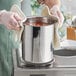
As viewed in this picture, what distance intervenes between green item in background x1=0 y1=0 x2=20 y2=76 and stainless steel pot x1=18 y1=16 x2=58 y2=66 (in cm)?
21

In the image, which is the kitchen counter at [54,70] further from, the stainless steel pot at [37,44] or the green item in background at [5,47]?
the green item in background at [5,47]

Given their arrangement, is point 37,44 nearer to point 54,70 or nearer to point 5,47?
point 54,70

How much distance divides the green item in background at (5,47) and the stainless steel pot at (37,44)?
212 millimetres

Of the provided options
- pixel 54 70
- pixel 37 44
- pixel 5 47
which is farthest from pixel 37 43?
pixel 5 47

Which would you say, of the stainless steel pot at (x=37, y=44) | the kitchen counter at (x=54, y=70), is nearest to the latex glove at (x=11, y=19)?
the stainless steel pot at (x=37, y=44)

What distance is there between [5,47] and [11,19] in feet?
0.80

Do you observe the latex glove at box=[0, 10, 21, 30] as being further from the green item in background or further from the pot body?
the green item in background

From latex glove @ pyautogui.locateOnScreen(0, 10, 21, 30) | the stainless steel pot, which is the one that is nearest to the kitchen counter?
the stainless steel pot

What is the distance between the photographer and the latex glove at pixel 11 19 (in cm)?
90

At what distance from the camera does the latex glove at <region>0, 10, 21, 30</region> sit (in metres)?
0.90

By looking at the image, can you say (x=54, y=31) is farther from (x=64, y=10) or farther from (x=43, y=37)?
(x=64, y=10)

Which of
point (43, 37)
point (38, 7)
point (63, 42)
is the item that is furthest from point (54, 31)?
point (38, 7)

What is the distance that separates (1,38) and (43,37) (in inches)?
12.1

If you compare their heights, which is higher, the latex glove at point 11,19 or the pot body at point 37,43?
the latex glove at point 11,19
